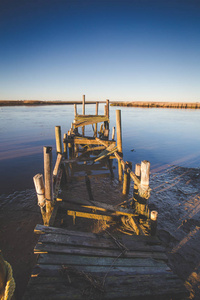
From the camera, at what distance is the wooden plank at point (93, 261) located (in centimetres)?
266

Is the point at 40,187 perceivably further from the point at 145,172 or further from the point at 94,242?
the point at 145,172

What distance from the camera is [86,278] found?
2.36 meters

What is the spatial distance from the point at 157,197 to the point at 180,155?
868 cm

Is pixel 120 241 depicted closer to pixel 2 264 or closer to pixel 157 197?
pixel 2 264

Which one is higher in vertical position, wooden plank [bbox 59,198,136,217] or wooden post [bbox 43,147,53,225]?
wooden post [bbox 43,147,53,225]

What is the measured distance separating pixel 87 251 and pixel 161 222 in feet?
12.1

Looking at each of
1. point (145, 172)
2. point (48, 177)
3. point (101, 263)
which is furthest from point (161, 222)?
point (48, 177)

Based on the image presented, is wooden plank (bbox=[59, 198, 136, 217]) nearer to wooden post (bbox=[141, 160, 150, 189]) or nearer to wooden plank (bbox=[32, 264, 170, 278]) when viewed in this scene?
wooden post (bbox=[141, 160, 150, 189])

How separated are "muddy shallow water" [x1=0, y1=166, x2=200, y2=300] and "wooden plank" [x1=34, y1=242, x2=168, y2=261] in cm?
78

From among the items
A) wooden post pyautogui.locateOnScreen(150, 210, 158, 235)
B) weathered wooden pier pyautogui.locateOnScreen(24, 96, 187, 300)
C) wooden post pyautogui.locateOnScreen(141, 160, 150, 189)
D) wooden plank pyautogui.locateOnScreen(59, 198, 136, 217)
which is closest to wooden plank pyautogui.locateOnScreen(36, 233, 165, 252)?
weathered wooden pier pyautogui.locateOnScreen(24, 96, 187, 300)

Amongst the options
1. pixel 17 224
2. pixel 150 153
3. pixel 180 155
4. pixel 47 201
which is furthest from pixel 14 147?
pixel 180 155

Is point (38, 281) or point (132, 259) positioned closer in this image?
point (38, 281)

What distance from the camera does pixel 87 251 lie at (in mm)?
2947

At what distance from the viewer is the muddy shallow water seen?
3813 millimetres
